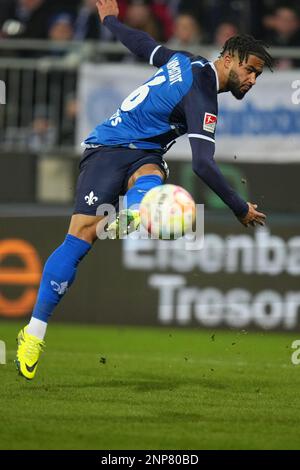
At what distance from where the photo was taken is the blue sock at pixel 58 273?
312 inches

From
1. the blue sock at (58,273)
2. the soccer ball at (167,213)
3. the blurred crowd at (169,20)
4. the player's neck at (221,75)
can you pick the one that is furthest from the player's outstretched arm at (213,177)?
the blurred crowd at (169,20)

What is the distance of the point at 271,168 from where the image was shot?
1289 centimetres

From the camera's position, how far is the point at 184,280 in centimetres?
1259

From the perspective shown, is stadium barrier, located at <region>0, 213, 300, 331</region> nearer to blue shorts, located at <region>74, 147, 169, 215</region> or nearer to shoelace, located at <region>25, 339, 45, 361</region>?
blue shorts, located at <region>74, 147, 169, 215</region>

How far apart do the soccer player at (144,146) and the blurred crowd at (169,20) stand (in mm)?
5573

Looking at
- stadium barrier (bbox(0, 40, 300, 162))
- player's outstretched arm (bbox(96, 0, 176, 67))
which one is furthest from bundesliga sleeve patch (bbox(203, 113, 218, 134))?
stadium barrier (bbox(0, 40, 300, 162))

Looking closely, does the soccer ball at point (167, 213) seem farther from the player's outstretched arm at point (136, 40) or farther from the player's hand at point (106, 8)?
the player's hand at point (106, 8)

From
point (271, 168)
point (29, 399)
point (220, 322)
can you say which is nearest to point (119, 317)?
point (220, 322)

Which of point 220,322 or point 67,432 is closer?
point 67,432

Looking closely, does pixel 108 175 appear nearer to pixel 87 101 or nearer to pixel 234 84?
pixel 234 84

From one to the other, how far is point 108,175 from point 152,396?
1.69 meters
